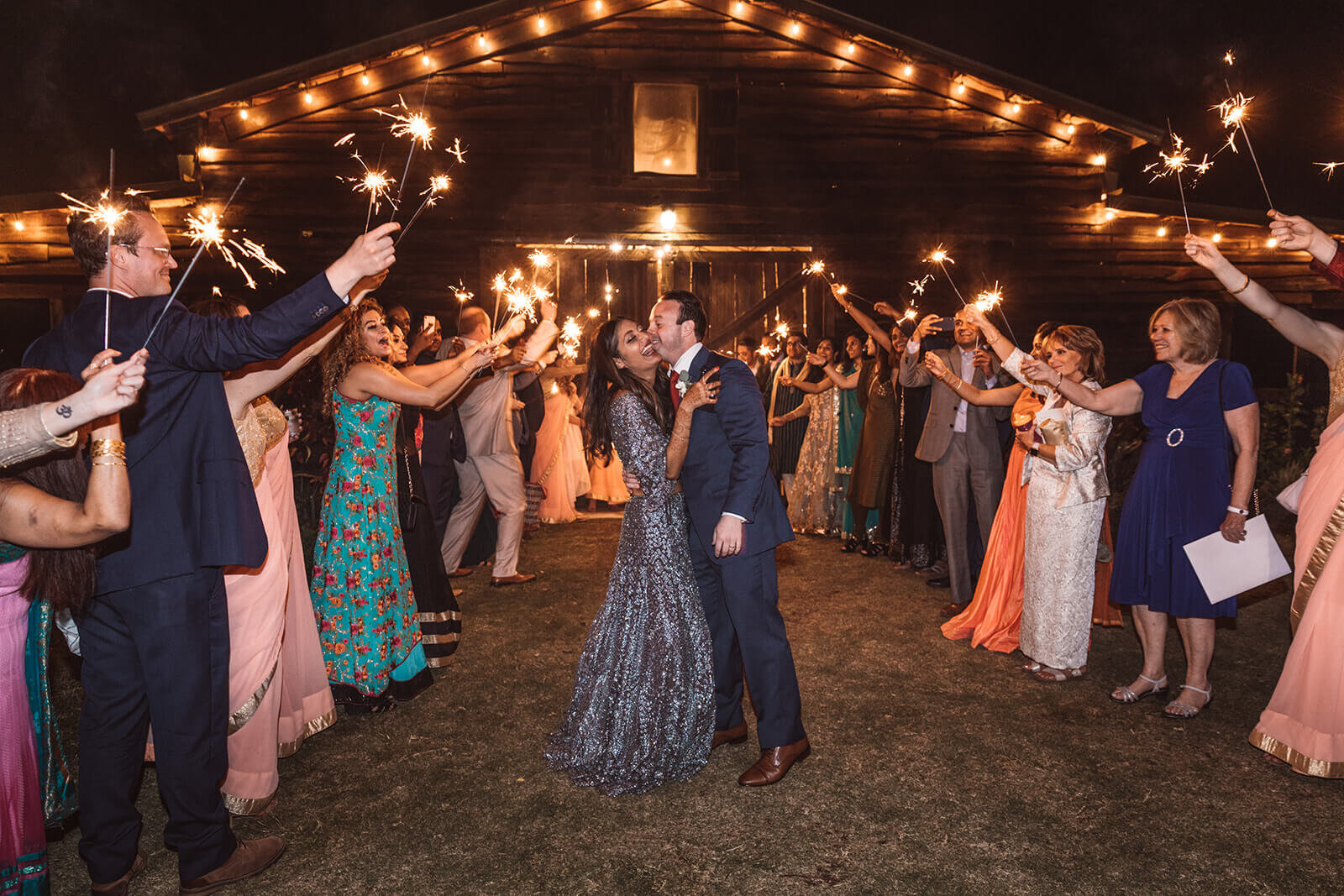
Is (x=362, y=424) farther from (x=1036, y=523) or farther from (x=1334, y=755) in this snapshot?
(x=1334, y=755)

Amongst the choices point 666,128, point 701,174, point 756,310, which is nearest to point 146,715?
point 756,310

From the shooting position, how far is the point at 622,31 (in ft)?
35.5

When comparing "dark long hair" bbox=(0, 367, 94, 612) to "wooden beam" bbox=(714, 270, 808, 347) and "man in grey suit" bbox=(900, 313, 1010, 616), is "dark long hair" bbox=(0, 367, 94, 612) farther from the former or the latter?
"wooden beam" bbox=(714, 270, 808, 347)

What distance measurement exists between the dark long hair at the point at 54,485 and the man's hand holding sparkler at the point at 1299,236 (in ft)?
15.8

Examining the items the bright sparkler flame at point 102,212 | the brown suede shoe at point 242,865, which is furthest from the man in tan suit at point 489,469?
the bright sparkler flame at point 102,212

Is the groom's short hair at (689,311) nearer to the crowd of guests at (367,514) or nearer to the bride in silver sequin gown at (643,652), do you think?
the bride in silver sequin gown at (643,652)

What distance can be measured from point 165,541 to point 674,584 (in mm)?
2014

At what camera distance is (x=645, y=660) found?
11.9 ft

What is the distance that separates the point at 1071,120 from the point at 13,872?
12925 millimetres

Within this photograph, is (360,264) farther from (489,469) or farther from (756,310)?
(756,310)

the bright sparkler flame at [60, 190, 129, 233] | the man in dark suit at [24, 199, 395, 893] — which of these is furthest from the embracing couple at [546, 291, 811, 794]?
the bright sparkler flame at [60, 190, 129, 233]

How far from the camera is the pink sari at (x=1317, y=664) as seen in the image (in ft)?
11.7

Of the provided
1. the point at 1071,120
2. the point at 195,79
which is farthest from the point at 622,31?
the point at 195,79

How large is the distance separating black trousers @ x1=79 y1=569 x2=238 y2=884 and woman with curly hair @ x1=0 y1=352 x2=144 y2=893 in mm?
143
